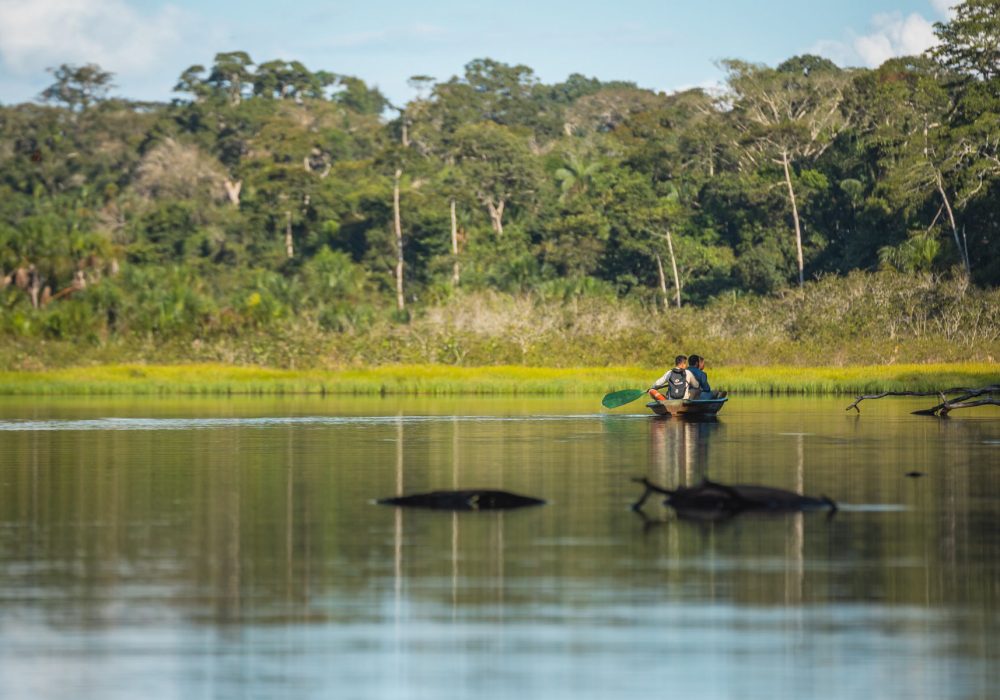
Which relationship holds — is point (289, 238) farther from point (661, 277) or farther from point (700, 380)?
point (700, 380)

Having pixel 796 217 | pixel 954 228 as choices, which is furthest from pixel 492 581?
pixel 796 217

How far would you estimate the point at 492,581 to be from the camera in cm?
1123

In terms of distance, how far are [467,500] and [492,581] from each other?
4471mm

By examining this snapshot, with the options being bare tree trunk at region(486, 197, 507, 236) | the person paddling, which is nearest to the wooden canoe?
the person paddling

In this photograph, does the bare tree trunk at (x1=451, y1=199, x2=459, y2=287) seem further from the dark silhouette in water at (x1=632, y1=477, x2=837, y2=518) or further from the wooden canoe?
the dark silhouette in water at (x1=632, y1=477, x2=837, y2=518)

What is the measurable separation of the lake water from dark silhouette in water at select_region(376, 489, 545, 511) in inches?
Answer: 13.7

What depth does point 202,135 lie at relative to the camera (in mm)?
86875

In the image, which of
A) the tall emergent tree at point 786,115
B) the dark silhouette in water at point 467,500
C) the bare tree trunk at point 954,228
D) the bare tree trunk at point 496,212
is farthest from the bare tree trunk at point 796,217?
the dark silhouette in water at point 467,500

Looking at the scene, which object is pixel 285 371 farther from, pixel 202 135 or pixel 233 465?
pixel 202 135

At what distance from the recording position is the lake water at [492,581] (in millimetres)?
8438

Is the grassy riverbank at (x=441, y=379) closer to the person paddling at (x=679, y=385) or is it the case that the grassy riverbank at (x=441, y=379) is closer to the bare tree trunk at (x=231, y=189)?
the person paddling at (x=679, y=385)

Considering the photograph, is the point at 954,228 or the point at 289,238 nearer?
the point at 954,228

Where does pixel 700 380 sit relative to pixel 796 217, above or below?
below

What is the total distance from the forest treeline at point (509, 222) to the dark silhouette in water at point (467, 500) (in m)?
36.5
